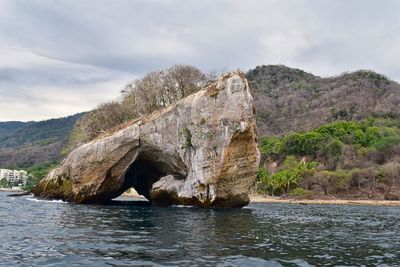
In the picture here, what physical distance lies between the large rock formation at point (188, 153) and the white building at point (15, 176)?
12610 cm

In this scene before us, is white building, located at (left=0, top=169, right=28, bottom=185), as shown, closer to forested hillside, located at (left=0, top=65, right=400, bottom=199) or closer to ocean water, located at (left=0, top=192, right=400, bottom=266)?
forested hillside, located at (left=0, top=65, right=400, bottom=199)

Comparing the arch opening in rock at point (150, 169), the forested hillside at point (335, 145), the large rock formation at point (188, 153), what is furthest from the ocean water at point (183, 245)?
the forested hillside at point (335, 145)

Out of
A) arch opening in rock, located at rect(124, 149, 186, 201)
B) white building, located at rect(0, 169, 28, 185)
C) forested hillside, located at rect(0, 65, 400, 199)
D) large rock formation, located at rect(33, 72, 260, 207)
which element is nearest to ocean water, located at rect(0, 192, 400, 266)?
large rock formation, located at rect(33, 72, 260, 207)

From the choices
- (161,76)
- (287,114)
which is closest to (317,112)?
(287,114)

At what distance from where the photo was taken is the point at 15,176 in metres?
174

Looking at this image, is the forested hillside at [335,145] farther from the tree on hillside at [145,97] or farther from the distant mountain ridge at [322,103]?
the tree on hillside at [145,97]

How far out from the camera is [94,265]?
12.6m

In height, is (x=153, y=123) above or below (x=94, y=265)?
above

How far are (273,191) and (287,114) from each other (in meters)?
70.8

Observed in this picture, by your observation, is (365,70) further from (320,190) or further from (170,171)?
(170,171)

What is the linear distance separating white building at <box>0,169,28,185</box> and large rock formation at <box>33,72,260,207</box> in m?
126

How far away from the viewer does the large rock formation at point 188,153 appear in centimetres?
3803

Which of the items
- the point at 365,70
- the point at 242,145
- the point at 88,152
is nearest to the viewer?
the point at 242,145

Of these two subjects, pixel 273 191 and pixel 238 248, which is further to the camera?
pixel 273 191
